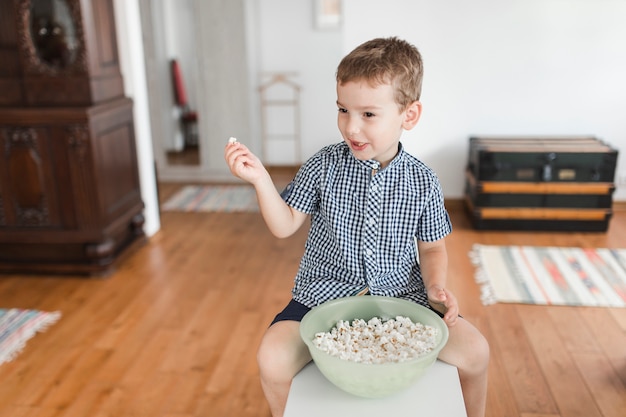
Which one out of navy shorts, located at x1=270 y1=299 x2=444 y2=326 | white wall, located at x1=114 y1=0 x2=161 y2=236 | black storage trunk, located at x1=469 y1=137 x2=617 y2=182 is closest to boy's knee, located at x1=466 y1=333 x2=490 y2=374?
navy shorts, located at x1=270 y1=299 x2=444 y2=326

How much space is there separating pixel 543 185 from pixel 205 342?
2.03 metres

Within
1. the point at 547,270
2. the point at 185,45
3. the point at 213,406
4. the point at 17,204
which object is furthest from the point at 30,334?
the point at 185,45

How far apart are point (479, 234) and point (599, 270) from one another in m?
0.68

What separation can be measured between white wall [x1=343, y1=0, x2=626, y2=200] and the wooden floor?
2.57 feet

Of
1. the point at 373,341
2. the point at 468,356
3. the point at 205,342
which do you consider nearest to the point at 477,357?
the point at 468,356

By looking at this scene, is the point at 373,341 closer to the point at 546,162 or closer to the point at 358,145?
the point at 358,145

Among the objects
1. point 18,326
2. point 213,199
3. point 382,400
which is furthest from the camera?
point 213,199

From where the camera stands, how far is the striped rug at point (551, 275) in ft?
8.13

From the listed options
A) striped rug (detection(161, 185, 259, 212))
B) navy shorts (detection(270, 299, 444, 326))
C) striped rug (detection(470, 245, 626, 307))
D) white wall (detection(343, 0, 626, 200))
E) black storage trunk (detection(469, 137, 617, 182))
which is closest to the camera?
navy shorts (detection(270, 299, 444, 326))

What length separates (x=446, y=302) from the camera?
1217 mm

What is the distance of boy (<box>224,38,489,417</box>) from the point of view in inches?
46.8

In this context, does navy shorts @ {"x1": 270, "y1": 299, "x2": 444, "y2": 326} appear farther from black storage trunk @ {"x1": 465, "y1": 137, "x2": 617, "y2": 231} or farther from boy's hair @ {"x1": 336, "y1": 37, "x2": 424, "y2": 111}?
black storage trunk @ {"x1": 465, "y1": 137, "x2": 617, "y2": 231}

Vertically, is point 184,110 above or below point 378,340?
below

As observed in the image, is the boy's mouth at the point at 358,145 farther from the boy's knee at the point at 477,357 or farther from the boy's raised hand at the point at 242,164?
the boy's knee at the point at 477,357
